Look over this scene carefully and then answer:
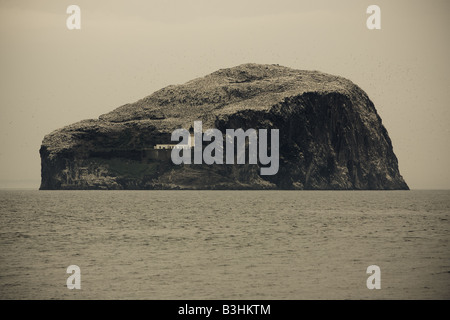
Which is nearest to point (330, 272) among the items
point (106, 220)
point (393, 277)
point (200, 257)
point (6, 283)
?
point (393, 277)

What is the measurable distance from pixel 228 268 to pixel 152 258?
21.8 feet

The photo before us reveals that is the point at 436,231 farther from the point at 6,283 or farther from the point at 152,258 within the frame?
the point at 6,283

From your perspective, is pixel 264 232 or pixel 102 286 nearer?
pixel 102 286

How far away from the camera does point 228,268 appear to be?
47.6 m

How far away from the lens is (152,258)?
5172 cm

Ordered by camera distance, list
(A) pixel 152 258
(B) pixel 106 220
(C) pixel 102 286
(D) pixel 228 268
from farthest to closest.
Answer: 1. (B) pixel 106 220
2. (A) pixel 152 258
3. (D) pixel 228 268
4. (C) pixel 102 286
